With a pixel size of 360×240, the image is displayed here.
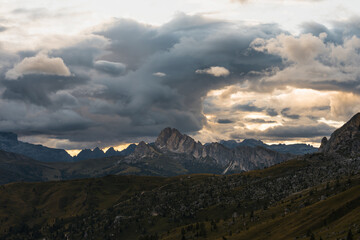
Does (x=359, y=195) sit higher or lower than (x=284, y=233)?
higher

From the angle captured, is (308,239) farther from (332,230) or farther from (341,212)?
(341,212)

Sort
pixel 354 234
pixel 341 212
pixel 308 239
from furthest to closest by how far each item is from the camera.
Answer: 1. pixel 341 212
2. pixel 308 239
3. pixel 354 234

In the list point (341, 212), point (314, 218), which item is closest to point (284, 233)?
point (314, 218)

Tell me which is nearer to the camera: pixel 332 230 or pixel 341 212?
pixel 332 230

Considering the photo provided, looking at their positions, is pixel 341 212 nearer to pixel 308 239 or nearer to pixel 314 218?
pixel 314 218

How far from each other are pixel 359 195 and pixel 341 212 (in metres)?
17.0

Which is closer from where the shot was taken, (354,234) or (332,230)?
(354,234)

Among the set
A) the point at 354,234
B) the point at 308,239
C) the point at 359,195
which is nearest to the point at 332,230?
the point at 308,239

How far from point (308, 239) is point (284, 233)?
36217mm

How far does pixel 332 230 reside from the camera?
16538cm

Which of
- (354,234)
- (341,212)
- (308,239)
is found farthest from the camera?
(341,212)

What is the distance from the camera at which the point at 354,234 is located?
140250mm

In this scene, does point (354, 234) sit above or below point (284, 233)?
above

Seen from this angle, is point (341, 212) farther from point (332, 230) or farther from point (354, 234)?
point (354, 234)
